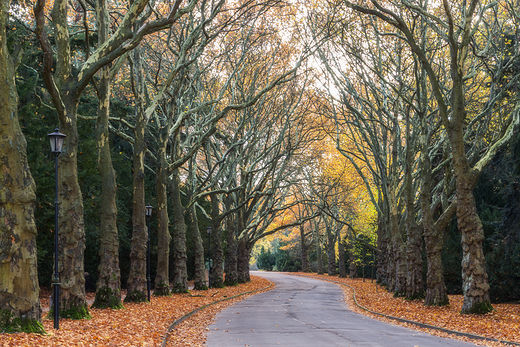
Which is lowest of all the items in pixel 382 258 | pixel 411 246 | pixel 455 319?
pixel 455 319

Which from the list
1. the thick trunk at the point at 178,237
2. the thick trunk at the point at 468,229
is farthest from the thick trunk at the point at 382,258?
the thick trunk at the point at 468,229

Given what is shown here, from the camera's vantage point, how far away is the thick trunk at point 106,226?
47.8 ft

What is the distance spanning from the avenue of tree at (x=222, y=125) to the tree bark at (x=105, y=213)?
4 cm

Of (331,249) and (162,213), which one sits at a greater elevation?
(162,213)

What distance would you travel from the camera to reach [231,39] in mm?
24781

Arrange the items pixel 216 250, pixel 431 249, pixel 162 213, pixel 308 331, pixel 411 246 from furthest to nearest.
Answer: pixel 216 250 → pixel 162 213 → pixel 411 246 → pixel 431 249 → pixel 308 331

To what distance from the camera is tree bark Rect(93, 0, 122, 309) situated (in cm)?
1457

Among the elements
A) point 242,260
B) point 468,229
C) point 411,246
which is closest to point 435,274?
point 468,229

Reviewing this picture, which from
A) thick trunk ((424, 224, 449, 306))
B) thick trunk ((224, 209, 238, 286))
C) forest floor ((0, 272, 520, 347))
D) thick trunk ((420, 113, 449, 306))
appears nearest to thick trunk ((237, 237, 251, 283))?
thick trunk ((224, 209, 238, 286))

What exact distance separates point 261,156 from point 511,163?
580 inches

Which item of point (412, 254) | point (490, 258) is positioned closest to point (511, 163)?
point (490, 258)

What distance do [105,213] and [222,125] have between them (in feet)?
68.6

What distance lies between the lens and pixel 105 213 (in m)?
14.6

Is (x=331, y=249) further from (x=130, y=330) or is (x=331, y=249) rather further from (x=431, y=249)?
(x=130, y=330)
